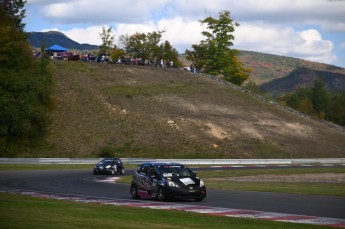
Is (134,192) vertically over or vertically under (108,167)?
over

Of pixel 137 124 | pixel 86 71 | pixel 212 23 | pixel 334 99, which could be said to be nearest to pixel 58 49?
pixel 86 71

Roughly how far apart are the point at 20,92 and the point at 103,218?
2215 inches

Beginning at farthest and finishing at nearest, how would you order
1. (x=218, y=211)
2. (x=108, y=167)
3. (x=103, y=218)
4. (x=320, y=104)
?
1. (x=320, y=104)
2. (x=108, y=167)
3. (x=218, y=211)
4. (x=103, y=218)

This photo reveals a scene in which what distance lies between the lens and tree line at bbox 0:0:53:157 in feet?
232

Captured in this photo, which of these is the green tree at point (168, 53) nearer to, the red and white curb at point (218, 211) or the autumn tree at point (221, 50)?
the autumn tree at point (221, 50)

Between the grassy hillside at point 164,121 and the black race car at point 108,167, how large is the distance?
2232 centimetres

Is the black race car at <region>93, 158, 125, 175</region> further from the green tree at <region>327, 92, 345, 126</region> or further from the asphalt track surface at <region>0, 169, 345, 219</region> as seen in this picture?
the green tree at <region>327, 92, 345, 126</region>

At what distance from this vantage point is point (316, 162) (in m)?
73.4

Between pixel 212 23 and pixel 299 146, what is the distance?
45994 mm

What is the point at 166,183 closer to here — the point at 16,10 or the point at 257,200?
the point at 257,200

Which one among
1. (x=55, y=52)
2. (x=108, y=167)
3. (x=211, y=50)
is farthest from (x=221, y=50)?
(x=108, y=167)

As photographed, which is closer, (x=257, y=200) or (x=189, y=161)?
(x=257, y=200)

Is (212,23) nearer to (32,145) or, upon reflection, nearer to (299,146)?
(299,146)

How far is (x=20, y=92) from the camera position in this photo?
72.1 meters
